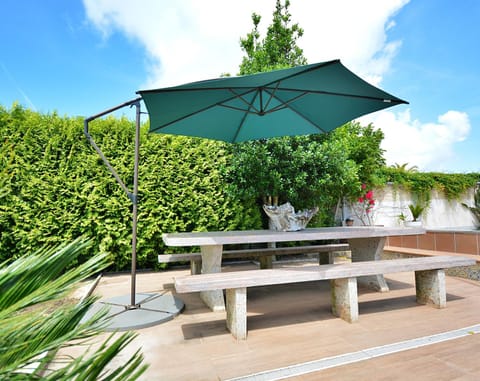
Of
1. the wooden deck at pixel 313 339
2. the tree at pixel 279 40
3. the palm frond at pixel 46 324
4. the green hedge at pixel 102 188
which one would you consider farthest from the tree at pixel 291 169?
the tree at pixel 279 40

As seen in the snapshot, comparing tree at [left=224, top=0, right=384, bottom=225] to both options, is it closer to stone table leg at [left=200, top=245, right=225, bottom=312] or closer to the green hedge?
the green hedge

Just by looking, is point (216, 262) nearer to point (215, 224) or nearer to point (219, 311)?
point (219, 311)

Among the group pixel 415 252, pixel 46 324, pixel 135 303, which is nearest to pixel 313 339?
pixel 135 303

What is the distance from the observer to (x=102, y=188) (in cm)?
511

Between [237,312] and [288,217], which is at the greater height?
[288,217]

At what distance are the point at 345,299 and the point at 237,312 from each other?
1090 mm

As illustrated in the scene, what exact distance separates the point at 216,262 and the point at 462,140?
11693 mm

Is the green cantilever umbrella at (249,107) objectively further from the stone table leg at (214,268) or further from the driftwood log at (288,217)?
the driftwood log at (288,217)

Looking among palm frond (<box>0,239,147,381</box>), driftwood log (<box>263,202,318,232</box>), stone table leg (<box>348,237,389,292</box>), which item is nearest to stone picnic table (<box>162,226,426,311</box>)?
stone table leg (<box>348,237,389,292</box>)

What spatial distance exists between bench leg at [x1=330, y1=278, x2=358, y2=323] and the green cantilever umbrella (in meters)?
1.67

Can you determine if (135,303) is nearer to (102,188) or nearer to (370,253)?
(102,188)

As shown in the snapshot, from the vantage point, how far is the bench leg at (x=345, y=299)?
2.72m

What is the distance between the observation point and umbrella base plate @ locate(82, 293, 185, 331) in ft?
8.65

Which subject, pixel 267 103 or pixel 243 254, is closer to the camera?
pixel 267 103
